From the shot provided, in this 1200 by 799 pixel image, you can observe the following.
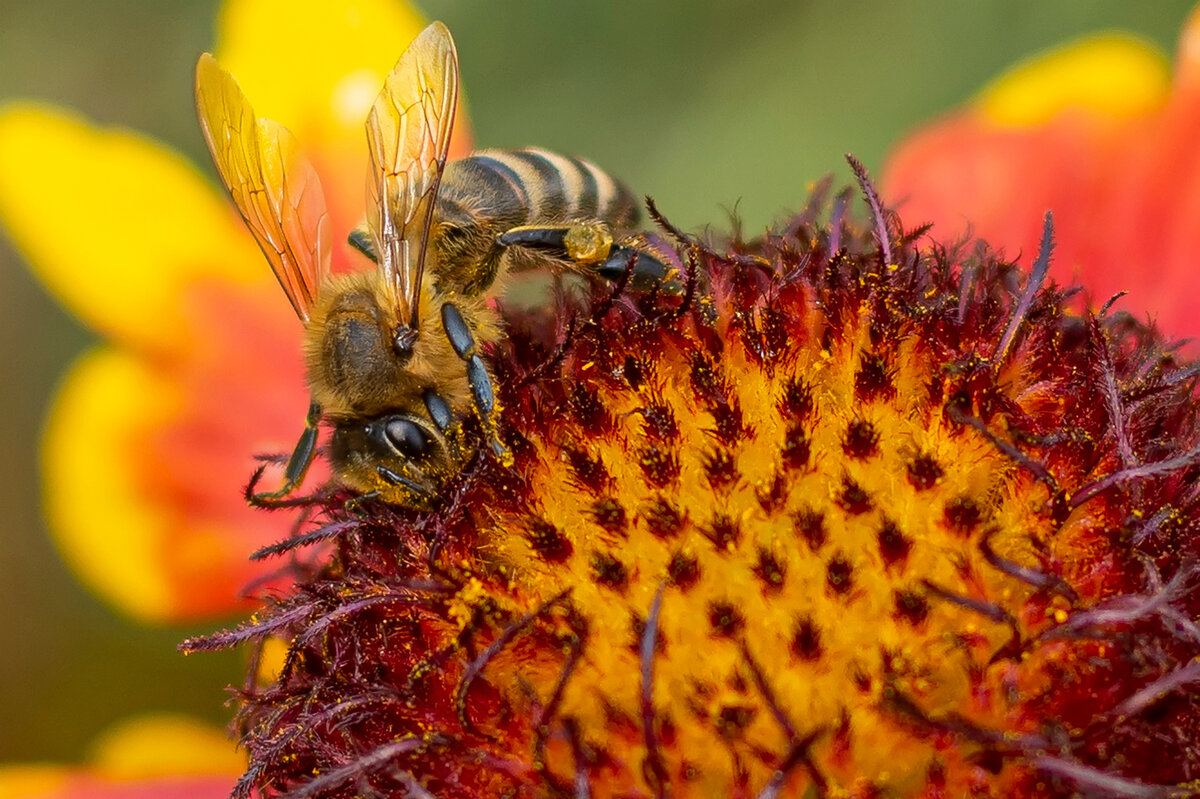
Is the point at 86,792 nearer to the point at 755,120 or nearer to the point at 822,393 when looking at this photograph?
the point at 822,393

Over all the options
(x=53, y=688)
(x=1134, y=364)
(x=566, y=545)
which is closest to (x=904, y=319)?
(x=1134, y=364)

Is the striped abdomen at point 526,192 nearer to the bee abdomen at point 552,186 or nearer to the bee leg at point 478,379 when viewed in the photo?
the bee abdomen at point 552,186

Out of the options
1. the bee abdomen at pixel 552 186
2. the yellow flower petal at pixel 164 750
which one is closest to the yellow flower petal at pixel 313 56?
the bee abdomen at pixel 552 186

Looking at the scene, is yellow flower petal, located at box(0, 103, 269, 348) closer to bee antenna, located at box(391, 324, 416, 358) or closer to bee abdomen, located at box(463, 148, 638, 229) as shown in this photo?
bee abdomen, located at box(463, 148, 638, 229)

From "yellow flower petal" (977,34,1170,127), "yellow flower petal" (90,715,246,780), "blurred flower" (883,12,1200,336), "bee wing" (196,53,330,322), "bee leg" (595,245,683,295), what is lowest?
"yellow flower petal" (90,715,246,780)

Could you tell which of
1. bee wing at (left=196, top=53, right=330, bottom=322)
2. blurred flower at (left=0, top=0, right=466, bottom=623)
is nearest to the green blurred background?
blurred flower at (left=0, top=0, right=466, bottom=623)

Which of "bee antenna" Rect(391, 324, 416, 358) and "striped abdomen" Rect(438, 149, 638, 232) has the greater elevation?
"striped abdomen" Rect(438, 149, 638, 232)

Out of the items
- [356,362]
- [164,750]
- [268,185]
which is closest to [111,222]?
[268,185]
